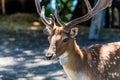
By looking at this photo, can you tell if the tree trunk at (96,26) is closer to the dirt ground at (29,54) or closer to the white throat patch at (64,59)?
the dirt ground at (29,54)

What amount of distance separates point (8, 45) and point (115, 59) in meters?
4.52

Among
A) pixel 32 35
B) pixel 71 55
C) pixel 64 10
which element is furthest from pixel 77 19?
pixel 64 10

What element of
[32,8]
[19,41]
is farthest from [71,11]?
[19,41]

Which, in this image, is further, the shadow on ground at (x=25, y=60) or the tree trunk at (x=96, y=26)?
the tree trunk at (x=96, y=26)

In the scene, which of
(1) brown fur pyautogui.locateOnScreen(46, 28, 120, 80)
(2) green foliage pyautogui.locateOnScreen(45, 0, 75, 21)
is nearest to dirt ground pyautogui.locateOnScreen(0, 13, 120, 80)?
(2) green foliage pyautogui.locateOnScreen(45, 0, 75, 21)

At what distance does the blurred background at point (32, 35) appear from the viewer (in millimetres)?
7479

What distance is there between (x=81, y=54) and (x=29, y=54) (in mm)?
3507

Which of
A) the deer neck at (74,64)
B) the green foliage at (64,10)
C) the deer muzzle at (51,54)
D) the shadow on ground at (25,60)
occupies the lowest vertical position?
the shadow on ground at (25,60)

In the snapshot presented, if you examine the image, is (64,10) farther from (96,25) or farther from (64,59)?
(64,59)

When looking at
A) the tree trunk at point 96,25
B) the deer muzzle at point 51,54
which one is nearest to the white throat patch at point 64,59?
the deer muzzle at point 51,54

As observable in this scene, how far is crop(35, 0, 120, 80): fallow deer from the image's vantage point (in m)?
4.95

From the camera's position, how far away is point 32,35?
1030cm

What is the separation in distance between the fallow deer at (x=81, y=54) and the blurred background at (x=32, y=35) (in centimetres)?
78

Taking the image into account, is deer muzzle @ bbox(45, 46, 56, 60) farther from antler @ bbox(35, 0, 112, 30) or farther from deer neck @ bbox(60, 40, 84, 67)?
antler @ bbox(35, 0, 112, 30)
